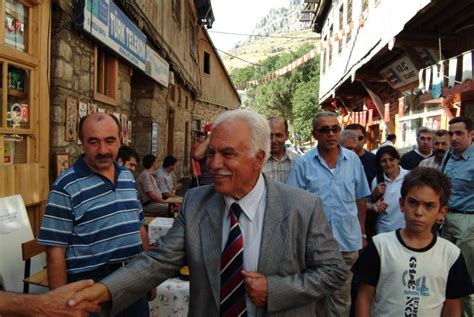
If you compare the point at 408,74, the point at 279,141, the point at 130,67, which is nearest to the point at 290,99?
the point at 408,74

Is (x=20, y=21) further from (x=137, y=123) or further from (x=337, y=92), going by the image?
(x=337, y=92)

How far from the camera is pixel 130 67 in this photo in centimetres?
722

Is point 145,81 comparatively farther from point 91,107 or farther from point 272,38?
point 272,38

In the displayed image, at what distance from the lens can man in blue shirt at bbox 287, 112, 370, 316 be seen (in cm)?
340

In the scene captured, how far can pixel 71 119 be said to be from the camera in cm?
461

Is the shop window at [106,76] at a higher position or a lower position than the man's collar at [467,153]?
higher

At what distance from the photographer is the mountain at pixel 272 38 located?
424ft

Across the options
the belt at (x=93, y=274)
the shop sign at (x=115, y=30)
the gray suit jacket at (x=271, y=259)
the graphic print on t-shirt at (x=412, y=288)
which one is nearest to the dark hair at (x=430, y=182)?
the graphic print on t-shirt at (x=412, y=288)

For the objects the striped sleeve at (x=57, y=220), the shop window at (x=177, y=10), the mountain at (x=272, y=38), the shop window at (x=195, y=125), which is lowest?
the striped sleeve at (x=57, y=220)

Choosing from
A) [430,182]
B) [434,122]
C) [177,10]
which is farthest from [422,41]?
[430,182]

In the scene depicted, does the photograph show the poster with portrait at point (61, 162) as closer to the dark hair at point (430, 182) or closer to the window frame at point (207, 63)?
the dark hair at point (430, 182)

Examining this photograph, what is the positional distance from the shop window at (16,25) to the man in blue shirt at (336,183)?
2.74m

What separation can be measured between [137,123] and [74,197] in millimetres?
6294

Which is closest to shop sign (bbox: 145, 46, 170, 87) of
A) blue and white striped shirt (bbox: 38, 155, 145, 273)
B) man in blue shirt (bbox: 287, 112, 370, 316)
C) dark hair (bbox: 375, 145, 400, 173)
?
dark hair (bbox: 375, 145, 400, 173)
